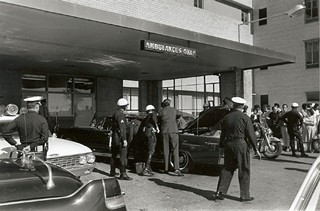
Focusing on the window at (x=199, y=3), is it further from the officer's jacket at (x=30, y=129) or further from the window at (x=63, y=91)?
the officer's jacket at (x=30, y=129)

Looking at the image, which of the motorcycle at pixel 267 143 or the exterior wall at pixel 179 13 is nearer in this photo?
the motorcycle at pixel 267 143

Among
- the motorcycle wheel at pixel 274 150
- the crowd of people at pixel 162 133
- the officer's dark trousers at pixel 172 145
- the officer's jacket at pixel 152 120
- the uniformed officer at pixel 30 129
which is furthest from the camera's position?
the motorcycle wheel at pixel 274 150

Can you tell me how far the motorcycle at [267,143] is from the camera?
1086 centimetres

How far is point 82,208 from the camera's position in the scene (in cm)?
247

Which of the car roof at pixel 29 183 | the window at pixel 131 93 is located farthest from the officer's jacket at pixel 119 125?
the window at pixel 131 93

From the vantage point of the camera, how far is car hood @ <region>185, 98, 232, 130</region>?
932 centimetres

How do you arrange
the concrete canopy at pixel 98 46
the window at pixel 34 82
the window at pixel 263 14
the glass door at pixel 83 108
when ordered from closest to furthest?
the concrete canopy at pixel 98 46, the window at pixel 34 82, the glass door at pixel 83 108, the window at pixel 263 14

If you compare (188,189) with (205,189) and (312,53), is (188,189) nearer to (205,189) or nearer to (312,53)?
(205,189)

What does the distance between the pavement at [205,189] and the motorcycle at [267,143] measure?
0.94 meters

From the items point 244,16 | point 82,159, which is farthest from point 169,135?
point 244,16

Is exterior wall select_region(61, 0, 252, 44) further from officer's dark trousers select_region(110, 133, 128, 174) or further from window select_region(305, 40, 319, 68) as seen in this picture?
officer's dark trousers select_region(110, 133, 128, 174)

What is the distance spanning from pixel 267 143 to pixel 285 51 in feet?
59.2

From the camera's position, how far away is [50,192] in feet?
8.54

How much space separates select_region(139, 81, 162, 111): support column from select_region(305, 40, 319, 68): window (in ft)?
39.8
